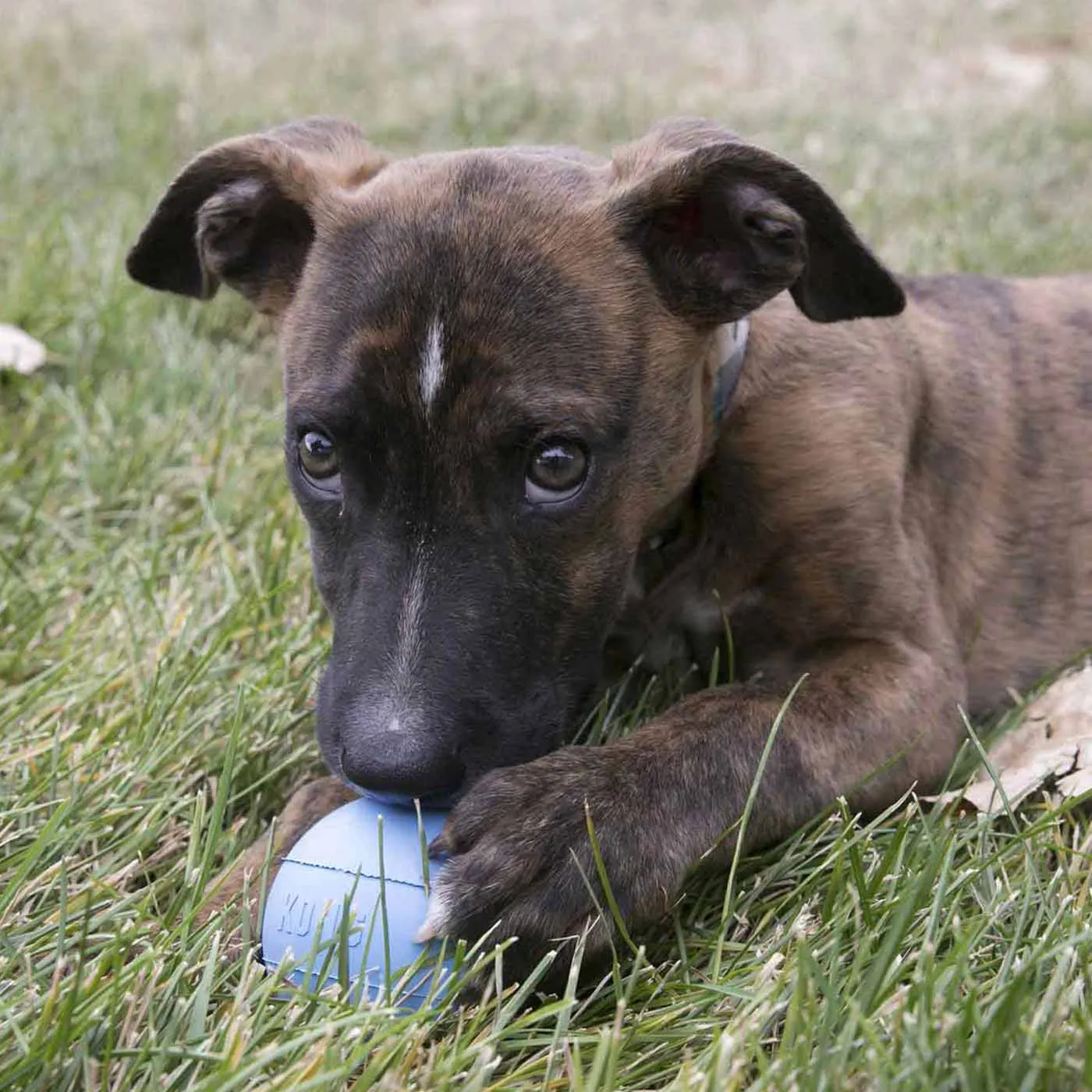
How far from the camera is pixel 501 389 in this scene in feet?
10.5

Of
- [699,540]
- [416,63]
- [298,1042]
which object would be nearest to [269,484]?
[699,540]

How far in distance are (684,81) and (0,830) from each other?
28.1 ft

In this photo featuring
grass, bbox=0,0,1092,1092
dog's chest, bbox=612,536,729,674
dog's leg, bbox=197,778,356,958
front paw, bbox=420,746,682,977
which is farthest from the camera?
dog's chest, bbox=612,536,729,674

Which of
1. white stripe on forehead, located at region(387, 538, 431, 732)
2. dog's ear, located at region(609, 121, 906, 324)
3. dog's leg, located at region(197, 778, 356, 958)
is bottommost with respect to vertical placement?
dog's leg, located at region(197, 778, 356, 958)

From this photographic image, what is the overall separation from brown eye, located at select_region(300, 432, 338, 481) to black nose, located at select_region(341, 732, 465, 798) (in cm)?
72

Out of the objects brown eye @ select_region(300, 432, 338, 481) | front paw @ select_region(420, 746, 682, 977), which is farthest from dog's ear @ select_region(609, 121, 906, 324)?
front paw @ select_region(420, 746, 682, 977)

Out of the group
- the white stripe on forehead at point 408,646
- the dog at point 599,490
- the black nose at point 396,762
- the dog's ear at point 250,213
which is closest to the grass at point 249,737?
the dog at point 599,490

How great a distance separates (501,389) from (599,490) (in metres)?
0.35

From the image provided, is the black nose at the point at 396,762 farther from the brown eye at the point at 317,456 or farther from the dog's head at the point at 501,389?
the brown eye at the point at 317,456

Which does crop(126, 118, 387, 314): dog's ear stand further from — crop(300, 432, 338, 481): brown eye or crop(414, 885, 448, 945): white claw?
crop(414, 885, 448, 945): white claw

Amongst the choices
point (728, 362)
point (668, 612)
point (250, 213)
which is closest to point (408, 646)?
point (668, 612)

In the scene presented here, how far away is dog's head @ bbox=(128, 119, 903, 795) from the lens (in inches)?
123

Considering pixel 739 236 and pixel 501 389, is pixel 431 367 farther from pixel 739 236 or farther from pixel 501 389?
pixel 739 236

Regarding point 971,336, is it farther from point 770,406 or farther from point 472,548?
Result: point 472,548
